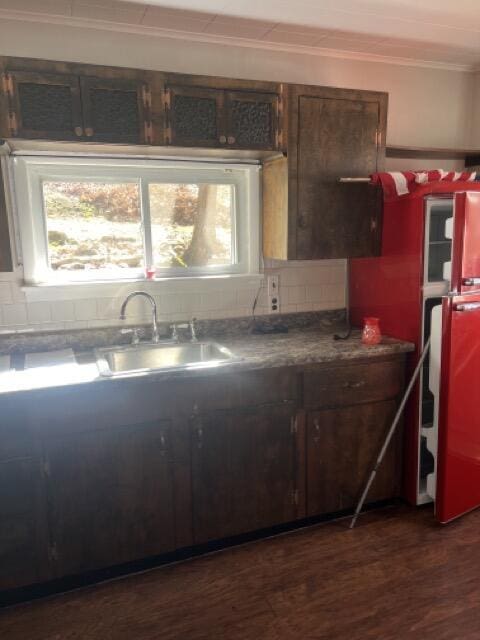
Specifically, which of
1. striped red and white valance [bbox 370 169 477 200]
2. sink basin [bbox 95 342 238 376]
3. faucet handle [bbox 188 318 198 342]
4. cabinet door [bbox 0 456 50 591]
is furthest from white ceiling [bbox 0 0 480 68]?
cabinet door [bbox 0 456 50 591]

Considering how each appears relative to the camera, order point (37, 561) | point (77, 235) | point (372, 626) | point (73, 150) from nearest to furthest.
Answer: point (372, 626) → point (37, 561) → point (73, 150) → point (77, 235)

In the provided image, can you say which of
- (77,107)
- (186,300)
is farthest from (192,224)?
(77,107)

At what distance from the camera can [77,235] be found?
2.53 metres

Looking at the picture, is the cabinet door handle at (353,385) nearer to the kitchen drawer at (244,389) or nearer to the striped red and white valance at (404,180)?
the kitchen drawer at (244,389)

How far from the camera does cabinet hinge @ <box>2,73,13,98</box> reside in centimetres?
192

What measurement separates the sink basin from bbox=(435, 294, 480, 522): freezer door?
1.07 meters

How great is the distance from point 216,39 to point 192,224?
96cm

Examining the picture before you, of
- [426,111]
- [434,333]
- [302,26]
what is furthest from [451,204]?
[302,26]

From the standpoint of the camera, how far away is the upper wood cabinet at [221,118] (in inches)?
85.5

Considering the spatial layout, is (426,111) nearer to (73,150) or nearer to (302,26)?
(302,26)

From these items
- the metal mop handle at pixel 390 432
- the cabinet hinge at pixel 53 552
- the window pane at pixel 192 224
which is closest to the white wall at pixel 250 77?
the window pane at pixel 192 224

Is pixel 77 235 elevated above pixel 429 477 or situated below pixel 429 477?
above

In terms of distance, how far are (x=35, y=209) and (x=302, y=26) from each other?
1.61m

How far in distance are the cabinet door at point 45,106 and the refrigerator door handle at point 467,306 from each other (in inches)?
74.1
